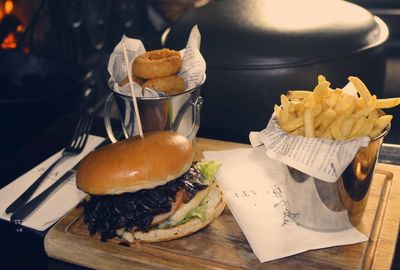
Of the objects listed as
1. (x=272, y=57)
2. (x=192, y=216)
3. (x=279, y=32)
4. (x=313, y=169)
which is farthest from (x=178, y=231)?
(x=279, y=32)

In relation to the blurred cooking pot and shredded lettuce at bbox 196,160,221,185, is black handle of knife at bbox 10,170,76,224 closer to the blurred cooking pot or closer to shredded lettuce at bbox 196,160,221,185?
shredded lettuce at bbox 196,160,221,185

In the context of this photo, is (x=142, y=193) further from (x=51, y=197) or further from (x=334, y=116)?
(x=334, y=116)

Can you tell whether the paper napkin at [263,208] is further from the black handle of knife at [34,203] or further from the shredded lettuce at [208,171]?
the black handle of knife at [34,203]

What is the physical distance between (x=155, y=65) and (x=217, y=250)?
1.86ft

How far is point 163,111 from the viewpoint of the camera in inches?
58.2

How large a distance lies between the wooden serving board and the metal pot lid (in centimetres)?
69

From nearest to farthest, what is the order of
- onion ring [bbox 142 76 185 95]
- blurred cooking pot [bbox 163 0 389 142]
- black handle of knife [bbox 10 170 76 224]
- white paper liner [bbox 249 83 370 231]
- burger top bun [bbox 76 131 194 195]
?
white paper liner [bbox 249 83 370 231], burger top bun [bbox 76 131 194 195], black handle of knife [bbox 10 170 76 224], onion ring [bbox 142 76 185 95], blurred cooking pot [bbox 163 0 389 142]

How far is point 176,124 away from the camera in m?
1.53

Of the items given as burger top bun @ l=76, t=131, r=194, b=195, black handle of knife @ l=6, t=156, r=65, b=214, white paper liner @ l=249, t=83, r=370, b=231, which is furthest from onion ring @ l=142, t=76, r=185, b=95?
black handle of knife @ l=6, t=156, r=65, b=214

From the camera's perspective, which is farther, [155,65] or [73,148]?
[73,148]

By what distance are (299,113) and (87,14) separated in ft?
8.37

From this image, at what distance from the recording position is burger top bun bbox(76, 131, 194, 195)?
49.4 inches

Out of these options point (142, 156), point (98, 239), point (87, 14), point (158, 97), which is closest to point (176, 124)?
point (158, 97)

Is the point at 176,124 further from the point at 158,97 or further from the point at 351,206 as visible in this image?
the point at 351,206
